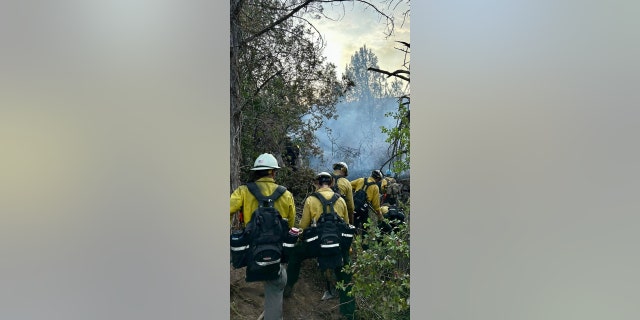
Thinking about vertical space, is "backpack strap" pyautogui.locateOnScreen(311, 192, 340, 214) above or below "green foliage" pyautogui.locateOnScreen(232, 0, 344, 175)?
below

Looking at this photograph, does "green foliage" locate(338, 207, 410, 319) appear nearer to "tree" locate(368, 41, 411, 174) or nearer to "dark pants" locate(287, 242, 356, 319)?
"dark pants" locate(287, 242, 356, 319)

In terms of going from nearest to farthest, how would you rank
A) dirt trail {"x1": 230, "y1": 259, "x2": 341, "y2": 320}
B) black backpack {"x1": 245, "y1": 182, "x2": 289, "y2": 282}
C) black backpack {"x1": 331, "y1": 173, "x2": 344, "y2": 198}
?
1. black backpack {"x1": 245, "y1": 182, "x2": 289, "y2": 282}
2. dirt trail {"x1": 230, "y1": 259, "x2": 341, "y2": 320}
3. black backpack {"x1": 331, "y1": 173, "x2": 344, "y2": 198}

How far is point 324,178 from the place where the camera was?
2.99 metres

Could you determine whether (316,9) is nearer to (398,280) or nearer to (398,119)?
(398,119)

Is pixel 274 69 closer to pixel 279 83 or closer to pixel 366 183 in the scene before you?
pixel 279 83

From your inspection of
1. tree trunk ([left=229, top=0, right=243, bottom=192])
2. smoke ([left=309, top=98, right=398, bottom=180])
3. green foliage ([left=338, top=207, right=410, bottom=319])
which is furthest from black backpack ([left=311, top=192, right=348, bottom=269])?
tree trunk ([left=229, top=0, right=243, bottom=192])

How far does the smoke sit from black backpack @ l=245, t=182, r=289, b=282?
1.25 feet

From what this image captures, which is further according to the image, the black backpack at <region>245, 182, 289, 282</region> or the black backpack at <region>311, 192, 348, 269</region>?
Answer: the black backpack at <region>311, 192, 348, 269</region>

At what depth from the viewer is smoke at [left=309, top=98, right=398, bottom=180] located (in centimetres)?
298

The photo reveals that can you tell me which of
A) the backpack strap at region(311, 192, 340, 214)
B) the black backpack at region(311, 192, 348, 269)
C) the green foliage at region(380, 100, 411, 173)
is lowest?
the black backpack at region(311, 192, 348, 269)

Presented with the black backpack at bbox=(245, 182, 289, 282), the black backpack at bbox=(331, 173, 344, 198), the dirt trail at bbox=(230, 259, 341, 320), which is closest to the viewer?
the black backpack at bbox=(245, 182, 289, 282)

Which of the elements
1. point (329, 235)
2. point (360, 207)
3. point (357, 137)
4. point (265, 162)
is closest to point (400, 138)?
point (357, 137)

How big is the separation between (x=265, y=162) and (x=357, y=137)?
586mm

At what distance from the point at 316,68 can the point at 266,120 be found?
452 millimetres
